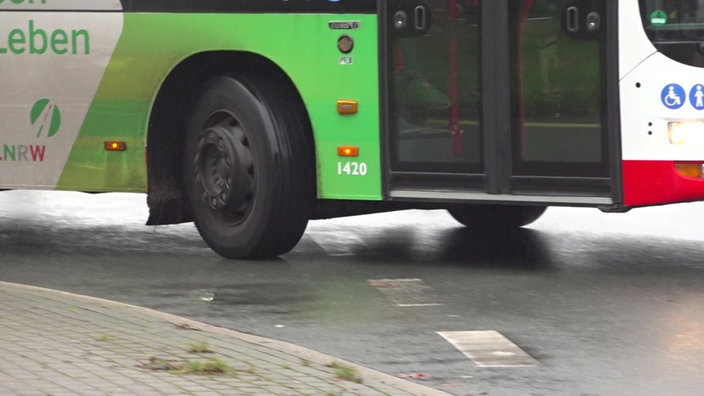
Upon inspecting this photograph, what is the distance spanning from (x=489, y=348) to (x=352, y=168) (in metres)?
3.28

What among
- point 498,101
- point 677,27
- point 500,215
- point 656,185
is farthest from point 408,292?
point 500,215

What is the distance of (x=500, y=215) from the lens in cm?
1363

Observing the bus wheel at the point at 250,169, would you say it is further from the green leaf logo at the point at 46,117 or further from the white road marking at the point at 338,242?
the green leaf logo at the point at 46,117

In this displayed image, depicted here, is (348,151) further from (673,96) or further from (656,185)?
(673,96)

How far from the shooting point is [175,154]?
12.4m

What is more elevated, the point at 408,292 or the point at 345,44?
the point at 345,44

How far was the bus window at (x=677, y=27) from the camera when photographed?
10.5 metres

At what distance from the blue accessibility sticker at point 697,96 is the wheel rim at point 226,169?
2.96 metres

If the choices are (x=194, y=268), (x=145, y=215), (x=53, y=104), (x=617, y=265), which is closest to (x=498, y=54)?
(x=617, y=265)

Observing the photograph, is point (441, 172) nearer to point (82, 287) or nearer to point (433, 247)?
point (433, 247)

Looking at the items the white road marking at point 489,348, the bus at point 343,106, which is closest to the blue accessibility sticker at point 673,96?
the bus at point 343,106

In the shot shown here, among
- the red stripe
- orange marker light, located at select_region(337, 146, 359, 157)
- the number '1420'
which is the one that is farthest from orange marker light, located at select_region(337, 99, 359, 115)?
the red stripe

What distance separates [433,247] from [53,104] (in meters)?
2.81

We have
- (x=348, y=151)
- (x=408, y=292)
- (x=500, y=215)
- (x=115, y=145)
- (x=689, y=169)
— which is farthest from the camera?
(x=500, y=215)
